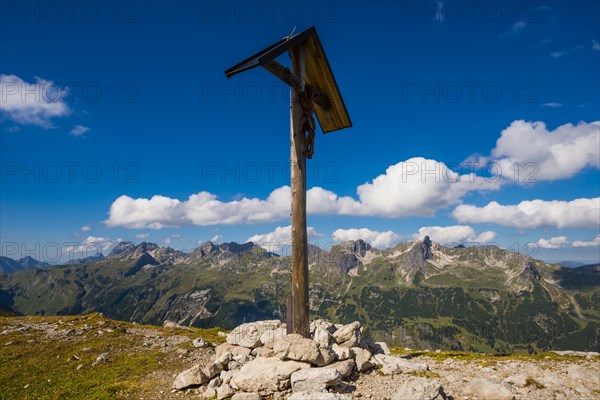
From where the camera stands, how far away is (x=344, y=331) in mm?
16031

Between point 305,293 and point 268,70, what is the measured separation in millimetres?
8850

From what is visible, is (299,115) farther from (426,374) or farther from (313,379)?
(426,374)

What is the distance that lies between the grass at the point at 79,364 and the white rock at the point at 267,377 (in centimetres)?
519

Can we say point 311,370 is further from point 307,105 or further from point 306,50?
point 306,50

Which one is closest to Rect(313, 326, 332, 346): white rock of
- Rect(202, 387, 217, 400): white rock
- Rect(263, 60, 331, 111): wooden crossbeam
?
Rect(202, 387, 217, 400): white rock

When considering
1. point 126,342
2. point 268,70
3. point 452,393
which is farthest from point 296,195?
point 126,342

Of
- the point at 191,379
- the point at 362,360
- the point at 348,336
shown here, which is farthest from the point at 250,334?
the point at 362,360

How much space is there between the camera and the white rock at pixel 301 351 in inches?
472

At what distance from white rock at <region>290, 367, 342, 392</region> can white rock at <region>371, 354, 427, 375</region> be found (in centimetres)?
350

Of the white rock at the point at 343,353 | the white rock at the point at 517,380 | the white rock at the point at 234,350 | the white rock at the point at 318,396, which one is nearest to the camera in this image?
the white rock at the point at 318,396

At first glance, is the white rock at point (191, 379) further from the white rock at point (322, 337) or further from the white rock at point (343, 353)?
the white rock at point (343, 353)

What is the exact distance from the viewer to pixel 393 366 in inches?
539

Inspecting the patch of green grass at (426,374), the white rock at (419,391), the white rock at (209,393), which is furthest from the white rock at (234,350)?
the white rock at (419,391)

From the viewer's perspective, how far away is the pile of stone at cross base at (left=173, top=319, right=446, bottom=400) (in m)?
11.1
